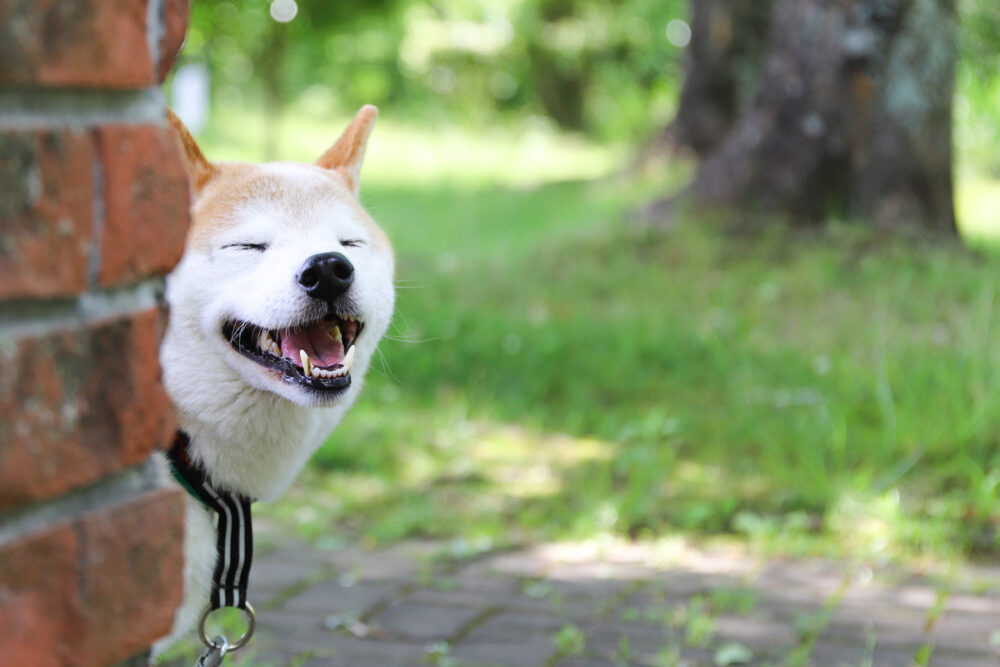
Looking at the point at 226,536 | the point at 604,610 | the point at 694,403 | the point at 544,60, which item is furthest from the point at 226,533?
the point at 544,60

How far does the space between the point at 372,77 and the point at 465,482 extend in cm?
2137

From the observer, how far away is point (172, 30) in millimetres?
959

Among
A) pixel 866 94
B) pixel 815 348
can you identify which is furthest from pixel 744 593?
pixel 866 94

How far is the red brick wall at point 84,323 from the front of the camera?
31.4 inches

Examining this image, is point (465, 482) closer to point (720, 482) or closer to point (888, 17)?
point (720, 482)

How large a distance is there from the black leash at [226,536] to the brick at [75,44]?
1.14m

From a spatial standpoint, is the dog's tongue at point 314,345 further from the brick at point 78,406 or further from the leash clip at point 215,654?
the brick at point 78,406

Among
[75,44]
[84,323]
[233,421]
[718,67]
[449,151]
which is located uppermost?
[75,44]

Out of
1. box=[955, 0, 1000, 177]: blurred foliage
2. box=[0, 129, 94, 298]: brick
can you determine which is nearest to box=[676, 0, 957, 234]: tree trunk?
box=[955, 0, 1000, 177]: blurred foliage

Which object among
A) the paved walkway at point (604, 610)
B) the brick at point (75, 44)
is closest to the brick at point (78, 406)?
the brick at point (75, 44)

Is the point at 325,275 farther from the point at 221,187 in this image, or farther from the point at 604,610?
the point at 604,610

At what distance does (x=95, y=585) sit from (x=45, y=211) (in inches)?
12.1

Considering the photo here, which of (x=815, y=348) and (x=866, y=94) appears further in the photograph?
(x=866, y=94)

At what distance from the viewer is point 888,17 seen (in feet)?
18.9
